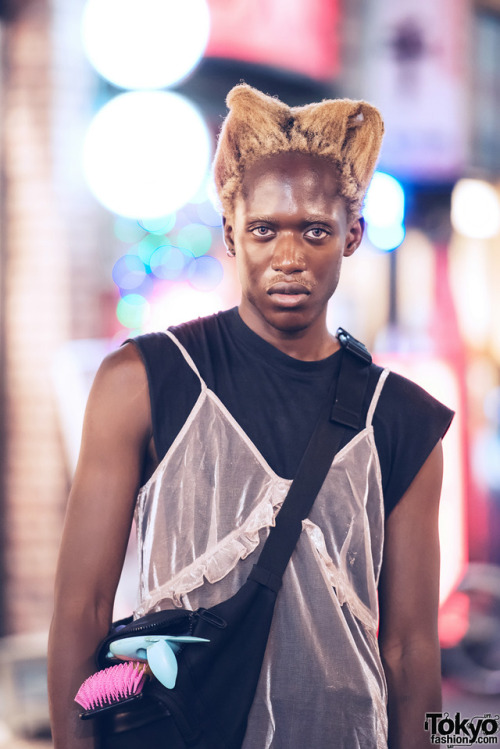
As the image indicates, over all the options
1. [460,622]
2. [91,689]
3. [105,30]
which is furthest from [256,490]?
[460,622]

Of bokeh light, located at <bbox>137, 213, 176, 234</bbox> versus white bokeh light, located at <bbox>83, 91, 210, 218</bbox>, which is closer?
white bokeh light, located at <bbox>83, 91, 210, 218</bbox>

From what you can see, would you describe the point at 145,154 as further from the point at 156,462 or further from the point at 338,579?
the point at 338,579

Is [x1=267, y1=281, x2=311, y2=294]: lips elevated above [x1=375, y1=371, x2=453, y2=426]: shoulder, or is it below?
above

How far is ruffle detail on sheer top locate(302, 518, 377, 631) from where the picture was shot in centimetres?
171

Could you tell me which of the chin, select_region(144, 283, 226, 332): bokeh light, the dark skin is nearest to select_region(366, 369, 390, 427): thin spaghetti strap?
the dark skin

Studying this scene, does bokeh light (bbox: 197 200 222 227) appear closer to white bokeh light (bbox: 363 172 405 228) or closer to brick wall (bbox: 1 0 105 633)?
brick wall (bbox: 1 0 105 633)

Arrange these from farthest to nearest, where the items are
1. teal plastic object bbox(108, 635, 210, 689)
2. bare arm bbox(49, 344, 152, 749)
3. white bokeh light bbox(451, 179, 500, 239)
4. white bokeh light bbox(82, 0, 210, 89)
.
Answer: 1. white bokeh light bbox(451, 179, 500, 239)
2. white bokeh light bbox(82, 0, 210, 89)
3. bare arm bbox(49, 344, 152, 749)
4. teal plastic object bbox(108, 635, 210, 689)

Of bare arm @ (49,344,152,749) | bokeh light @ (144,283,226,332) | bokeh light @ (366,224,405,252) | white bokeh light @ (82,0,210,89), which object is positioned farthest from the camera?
bokeh light @ (366,224,405,252)

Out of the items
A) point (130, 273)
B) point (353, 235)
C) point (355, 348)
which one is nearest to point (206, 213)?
point (130, 273)

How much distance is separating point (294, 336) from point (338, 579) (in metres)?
0.54

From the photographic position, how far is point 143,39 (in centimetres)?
439

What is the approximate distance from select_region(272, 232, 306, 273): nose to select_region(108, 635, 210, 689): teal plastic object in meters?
0.77

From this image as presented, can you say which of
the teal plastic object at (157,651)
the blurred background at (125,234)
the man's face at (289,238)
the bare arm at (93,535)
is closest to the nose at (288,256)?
the man's face at (289,238)

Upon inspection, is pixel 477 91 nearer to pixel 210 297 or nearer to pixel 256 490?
pixel 210 297
